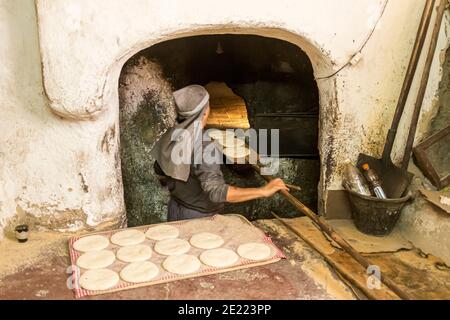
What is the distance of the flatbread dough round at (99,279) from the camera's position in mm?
2582

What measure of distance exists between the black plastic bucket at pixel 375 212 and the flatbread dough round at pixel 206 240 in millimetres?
1193

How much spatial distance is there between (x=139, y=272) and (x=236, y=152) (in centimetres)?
146

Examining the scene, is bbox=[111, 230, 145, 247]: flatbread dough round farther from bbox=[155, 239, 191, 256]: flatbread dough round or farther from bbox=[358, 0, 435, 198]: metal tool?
bbox=[358, 0, 435, 198]: metal tool

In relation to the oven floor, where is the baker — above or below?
above

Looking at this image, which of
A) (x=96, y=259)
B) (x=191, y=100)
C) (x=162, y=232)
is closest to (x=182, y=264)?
(x=162, y=232)

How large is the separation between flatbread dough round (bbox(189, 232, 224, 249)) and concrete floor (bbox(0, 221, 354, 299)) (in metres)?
0.31

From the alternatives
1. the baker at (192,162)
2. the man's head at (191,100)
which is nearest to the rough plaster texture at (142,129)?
the baker at (192,162)

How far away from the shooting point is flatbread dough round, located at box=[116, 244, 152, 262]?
2.87 meters

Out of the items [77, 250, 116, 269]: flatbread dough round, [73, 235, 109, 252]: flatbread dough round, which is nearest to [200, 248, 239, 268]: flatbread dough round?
[77, 250, 116, 269]: flatbread dough round

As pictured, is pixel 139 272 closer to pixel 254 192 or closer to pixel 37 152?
pixel 254 192

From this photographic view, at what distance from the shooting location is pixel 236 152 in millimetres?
3781

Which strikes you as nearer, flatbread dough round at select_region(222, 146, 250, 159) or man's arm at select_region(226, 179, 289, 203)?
man's arm at select_region(226, 179, 289, 203)

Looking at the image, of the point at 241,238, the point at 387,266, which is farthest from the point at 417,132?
the point at 241,238
